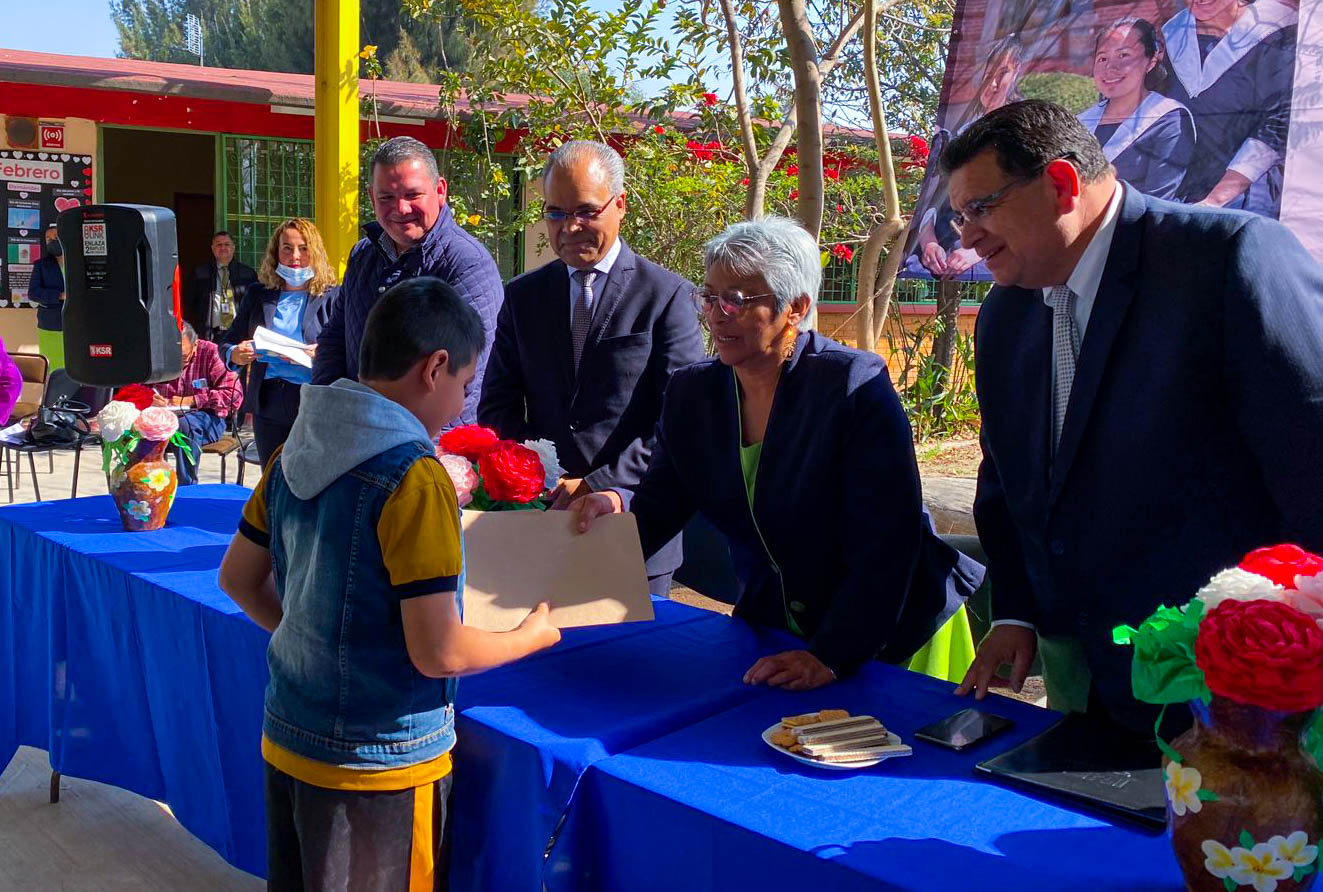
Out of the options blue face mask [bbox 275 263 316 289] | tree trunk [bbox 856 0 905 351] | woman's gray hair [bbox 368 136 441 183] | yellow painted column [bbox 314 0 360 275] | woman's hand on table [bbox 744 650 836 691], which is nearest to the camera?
woman's hand on table [bbox 744 650 836 691]

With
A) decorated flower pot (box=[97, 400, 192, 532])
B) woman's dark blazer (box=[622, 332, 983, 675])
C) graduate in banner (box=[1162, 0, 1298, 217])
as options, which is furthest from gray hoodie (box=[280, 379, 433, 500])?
graduate in banner (box=[1162, 0, 1298, 217])

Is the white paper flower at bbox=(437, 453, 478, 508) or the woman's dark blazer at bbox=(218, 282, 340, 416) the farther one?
the woman's dark blazer at bbox=(218, 282, 340, 416)

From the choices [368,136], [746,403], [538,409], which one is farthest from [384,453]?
[368,136]

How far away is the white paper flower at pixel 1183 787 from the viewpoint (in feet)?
3.78

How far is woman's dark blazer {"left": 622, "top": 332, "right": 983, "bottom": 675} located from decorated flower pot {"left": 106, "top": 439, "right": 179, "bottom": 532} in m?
1.51

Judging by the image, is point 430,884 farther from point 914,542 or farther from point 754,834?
point 914,542

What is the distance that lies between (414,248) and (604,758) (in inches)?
81.4

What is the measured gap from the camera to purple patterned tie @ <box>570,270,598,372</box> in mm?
2904

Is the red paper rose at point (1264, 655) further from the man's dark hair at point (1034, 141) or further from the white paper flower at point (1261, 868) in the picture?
the man's dark hair at point (1034, 141)

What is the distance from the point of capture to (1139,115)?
2.76 m

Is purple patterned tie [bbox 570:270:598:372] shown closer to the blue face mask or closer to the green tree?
the blue face mask

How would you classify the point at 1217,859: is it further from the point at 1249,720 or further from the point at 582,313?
the point at 582,313

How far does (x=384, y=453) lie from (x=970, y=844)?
919 millimetres

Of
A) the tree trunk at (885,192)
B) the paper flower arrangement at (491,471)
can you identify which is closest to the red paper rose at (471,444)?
the paper flower arrangement at (491,471)
